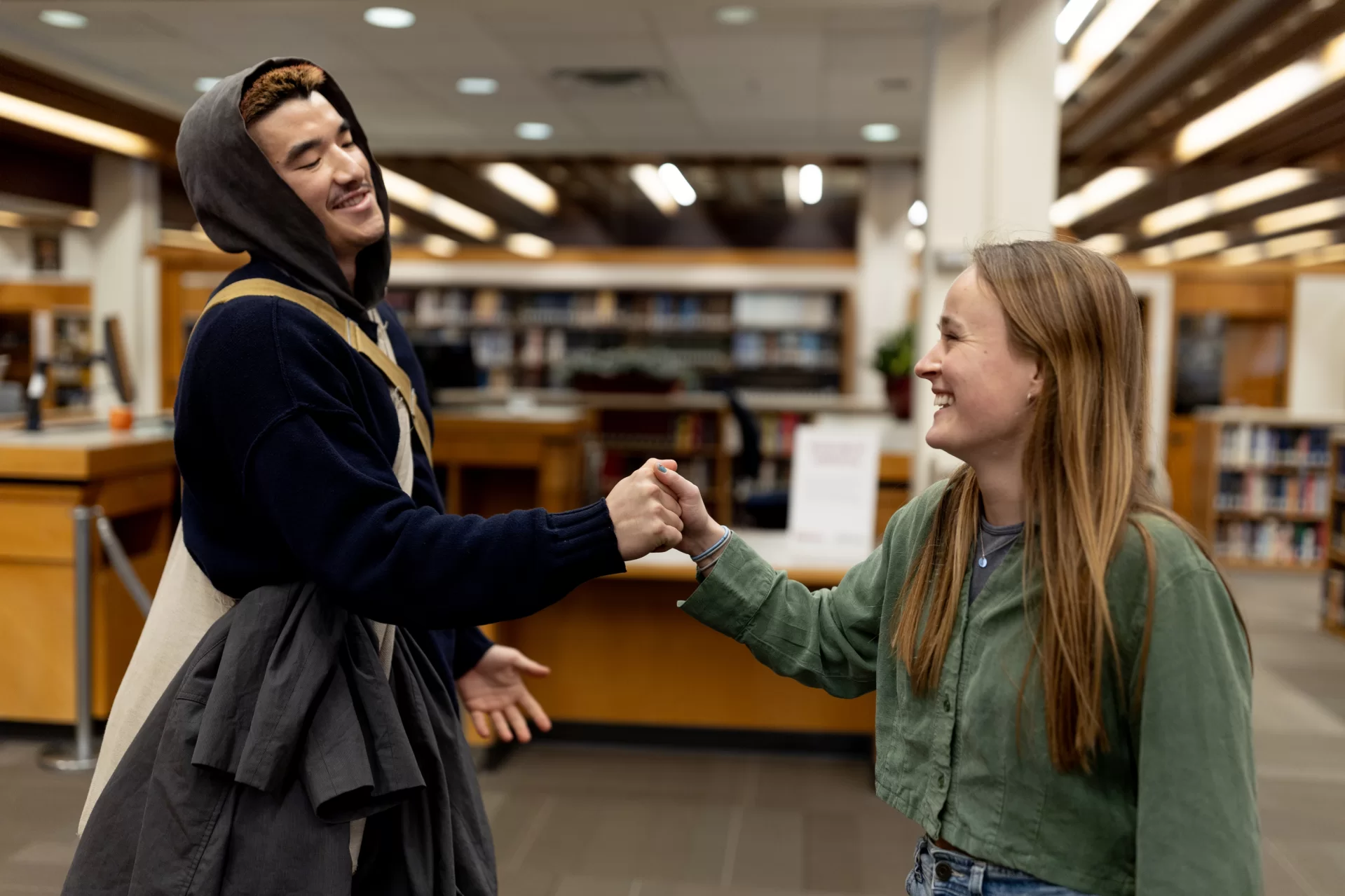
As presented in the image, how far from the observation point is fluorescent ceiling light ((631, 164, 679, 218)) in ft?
33.6

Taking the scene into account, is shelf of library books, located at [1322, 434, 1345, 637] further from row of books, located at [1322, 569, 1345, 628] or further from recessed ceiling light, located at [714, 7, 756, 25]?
recessed ceiling light, located at [714, 7, 756, 25]

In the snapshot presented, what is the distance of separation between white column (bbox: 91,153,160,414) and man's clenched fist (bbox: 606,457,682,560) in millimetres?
9203

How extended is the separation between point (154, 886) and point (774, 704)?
3310 mm

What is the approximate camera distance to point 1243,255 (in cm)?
955

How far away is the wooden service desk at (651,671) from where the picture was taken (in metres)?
4.31

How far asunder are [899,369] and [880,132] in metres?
2.65

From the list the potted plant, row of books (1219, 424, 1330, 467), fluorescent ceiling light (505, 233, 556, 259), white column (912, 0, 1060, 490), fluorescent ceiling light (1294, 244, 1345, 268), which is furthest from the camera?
fluorescent ceiling light (505, 233, 556, 259)

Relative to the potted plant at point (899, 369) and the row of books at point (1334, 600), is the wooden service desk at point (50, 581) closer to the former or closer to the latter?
the potted plant at point (899, 369)

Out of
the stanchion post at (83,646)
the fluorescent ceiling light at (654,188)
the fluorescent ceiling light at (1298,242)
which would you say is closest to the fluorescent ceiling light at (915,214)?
the fluorescent ceiling light at (654,188)

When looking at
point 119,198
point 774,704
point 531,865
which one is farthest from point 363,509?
point 119,198

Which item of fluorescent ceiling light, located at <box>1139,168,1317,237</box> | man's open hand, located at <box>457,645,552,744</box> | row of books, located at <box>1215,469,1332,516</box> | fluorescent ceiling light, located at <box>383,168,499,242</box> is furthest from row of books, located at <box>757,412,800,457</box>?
man's open hand, located at <box>457,645,552,744</box>

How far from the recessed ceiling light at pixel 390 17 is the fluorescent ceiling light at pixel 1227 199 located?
15.4 feet

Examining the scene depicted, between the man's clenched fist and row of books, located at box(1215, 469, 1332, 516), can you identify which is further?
row of books, located at box(1215, 469, 1332, 516)

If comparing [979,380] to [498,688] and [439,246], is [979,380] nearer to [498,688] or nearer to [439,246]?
[498,688]
